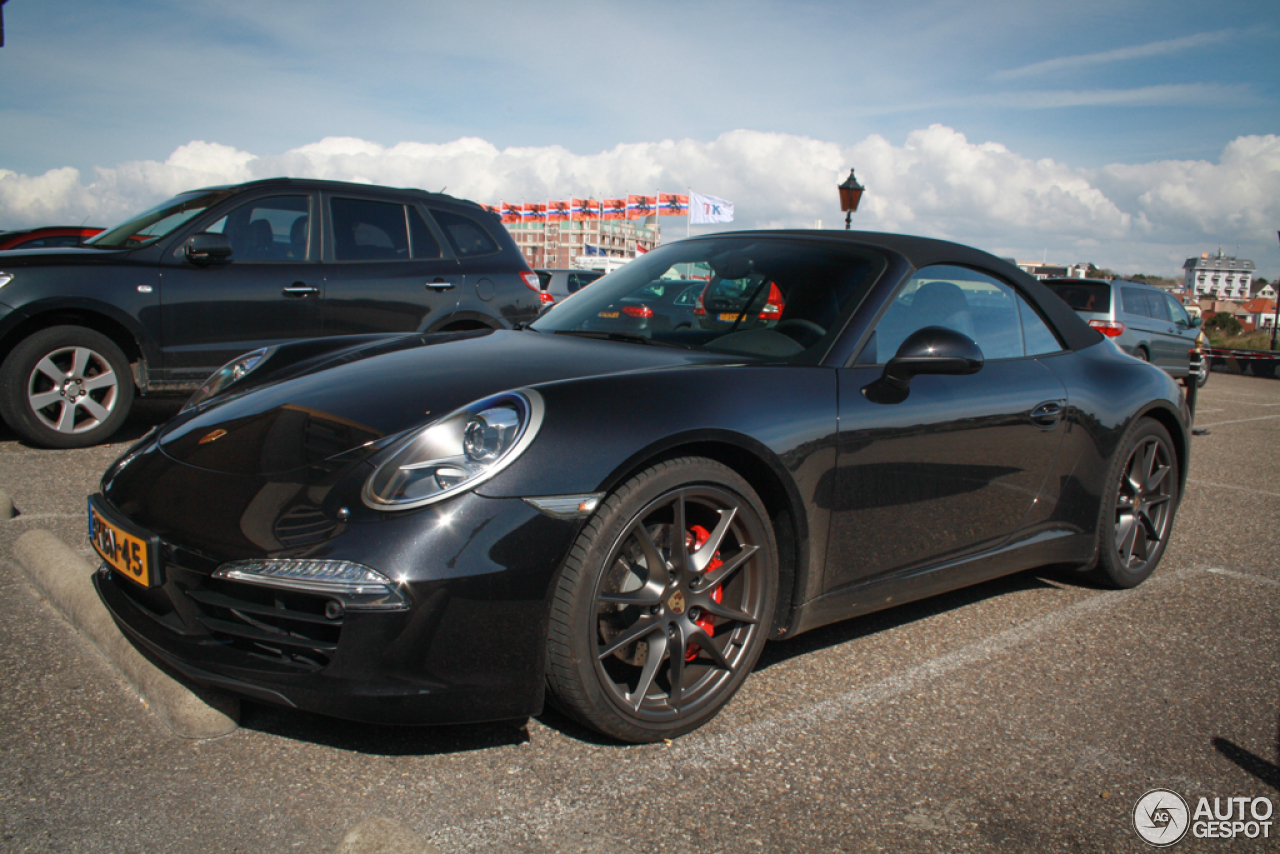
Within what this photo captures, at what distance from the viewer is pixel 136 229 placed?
587 centimetres

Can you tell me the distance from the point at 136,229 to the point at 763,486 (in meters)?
5.06

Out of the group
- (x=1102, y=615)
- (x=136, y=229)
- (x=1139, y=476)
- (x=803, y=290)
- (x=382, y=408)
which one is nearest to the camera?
(x=382, y=408)

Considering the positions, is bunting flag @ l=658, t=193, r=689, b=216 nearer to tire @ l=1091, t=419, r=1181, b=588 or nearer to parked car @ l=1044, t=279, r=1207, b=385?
parked car @ l=1044, t=279, r=1207, b=385

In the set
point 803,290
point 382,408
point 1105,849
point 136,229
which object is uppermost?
point 136,229

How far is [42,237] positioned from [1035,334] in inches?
379

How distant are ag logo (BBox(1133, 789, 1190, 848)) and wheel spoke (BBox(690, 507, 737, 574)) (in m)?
1.13

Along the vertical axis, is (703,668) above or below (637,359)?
below

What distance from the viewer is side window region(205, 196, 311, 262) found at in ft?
19.4

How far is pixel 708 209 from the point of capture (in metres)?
42.5

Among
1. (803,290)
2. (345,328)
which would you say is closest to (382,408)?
(803,290)

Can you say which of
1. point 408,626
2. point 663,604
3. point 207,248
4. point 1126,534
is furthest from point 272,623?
point 207,248

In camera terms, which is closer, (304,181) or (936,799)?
(936,799)

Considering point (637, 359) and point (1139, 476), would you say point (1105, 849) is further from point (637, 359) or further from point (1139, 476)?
point (1139, 476)

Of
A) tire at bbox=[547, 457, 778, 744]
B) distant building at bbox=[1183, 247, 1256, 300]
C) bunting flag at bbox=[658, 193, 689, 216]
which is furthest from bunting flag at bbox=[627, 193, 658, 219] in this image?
distant building at bbox=[1183, 247, 1256, 300]
